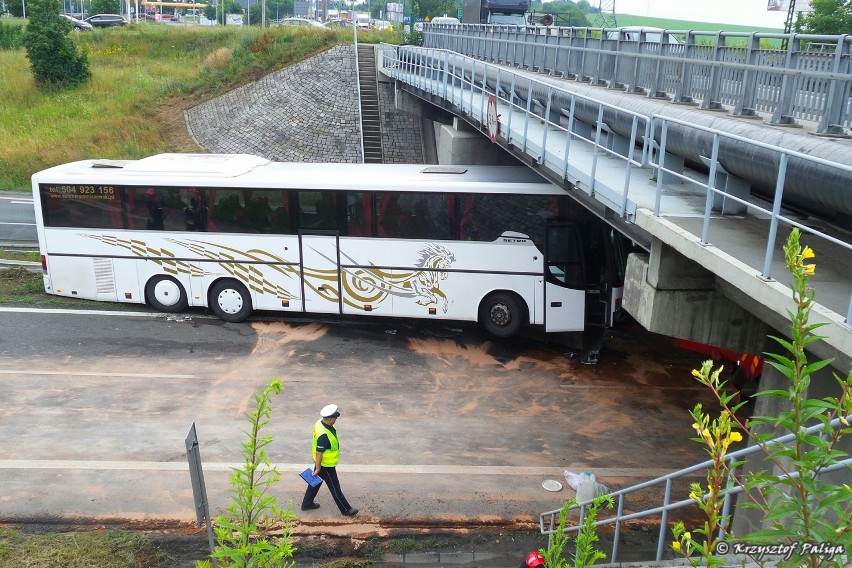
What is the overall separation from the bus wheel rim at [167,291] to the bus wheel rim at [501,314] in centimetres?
642

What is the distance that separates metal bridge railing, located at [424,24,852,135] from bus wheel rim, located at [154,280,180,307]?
9.41m

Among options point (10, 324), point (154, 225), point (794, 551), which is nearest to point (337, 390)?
point (154, 225)

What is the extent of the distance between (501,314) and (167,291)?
22.3 ft

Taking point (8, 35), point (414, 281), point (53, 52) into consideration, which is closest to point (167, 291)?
point (414, 281)

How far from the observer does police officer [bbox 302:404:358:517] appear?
8258 mm

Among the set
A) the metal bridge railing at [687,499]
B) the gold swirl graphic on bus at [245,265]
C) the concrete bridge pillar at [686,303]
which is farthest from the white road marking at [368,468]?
the gold swirl graphic on bus at [245,265]

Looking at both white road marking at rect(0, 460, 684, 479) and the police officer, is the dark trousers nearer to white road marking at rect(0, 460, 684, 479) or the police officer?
the police officer

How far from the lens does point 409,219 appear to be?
14188mm

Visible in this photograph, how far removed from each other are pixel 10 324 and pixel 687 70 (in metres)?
12.9

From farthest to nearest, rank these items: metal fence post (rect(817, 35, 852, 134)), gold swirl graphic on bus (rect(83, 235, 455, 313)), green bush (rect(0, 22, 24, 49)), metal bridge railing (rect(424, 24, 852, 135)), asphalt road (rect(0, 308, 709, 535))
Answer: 1. green bush (rect(0, 22, 24, 49))
2. gold swirl graphic on bus (rect(83, 235, 455, 313))
3. asphalt road (rect(0, 308, 709, 535))
4. metal bridge railing (rect(424, 24, 852, 135))
5. metal fence post (rect(817, 35, 852, 134))

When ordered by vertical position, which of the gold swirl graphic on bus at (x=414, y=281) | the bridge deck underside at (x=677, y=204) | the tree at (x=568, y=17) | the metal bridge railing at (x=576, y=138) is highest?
the tree at (x=568, y=17)

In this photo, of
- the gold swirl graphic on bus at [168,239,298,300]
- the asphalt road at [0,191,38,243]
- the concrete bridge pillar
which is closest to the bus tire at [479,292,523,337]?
the gold swirl graphic on bus at [168,239,298,300]

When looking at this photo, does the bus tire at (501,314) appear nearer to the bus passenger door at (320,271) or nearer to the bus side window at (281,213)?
the bus passenger door at (320,271)

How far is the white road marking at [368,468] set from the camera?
31.4ft
